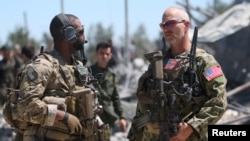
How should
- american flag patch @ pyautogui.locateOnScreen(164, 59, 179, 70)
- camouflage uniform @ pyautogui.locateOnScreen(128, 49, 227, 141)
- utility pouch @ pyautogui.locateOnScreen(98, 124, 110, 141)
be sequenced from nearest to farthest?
camouflage uniform @ pyautogui.locateOnScreen(128, 49, 227, 141), american flag patch @ pyautogui.locateOnScreen(164, 59, 179, 70), utility pouch @ pyautogui.locateOnScreen(98, 124, 110, 141)

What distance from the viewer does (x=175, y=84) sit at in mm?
4414

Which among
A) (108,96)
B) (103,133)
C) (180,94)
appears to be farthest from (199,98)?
(108,96)

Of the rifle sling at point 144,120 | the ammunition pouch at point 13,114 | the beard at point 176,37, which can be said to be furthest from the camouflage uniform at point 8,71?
the beard at point 176,37

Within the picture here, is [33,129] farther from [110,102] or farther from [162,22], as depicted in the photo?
[110,102]

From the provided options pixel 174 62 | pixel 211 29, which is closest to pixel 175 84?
pixel 174 62

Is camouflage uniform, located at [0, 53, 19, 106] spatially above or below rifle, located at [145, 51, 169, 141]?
below

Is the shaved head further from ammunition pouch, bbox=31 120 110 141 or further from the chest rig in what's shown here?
ammunition pouch, bbox=31 120 110 141

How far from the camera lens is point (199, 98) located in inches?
172

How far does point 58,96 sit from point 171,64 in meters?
0.86

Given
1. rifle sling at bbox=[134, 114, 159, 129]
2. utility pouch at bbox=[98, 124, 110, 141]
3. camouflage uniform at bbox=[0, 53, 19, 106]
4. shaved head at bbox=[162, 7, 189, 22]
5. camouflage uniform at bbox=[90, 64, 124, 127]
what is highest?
shaved head at bbox=[162, 7, 189, 22]

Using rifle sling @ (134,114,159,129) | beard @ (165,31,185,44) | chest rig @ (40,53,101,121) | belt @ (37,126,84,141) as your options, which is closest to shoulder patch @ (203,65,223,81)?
beard @ (165,31,185,44)

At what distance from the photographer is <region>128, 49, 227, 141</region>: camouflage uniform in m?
4.27

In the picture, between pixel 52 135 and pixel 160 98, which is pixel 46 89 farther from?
pixel 160 98

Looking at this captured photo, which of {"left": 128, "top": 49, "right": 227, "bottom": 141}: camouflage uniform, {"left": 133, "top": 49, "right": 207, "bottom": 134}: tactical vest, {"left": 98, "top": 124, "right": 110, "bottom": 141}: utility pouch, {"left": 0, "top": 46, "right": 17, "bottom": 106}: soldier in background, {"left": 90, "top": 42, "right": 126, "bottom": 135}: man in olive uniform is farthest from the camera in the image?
{"left": 0, "top": 46, "right": 17, "bottom": 106}: soldier in background
